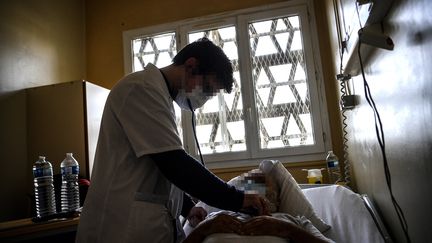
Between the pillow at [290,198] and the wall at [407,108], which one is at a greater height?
the wall at [407,108]

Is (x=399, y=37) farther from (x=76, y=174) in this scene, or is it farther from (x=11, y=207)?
(x=11, y=207)

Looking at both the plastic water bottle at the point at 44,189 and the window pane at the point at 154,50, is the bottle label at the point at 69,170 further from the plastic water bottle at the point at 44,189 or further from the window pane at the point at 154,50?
the window pane at the point at 154,50

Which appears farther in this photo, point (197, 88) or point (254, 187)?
point (254, 187)

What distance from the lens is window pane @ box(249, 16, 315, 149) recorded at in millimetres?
2609

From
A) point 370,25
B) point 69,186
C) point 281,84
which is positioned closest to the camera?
point 370,25

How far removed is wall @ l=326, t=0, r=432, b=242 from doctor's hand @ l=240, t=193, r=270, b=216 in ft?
1.37

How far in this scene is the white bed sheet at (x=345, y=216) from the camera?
4.31ft

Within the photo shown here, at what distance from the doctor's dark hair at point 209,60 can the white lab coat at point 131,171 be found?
0.16 metres

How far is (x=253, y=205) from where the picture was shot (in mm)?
1060

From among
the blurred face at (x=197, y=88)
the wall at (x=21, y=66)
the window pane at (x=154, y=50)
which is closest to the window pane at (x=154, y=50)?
the window pane at (x=154, y=50)

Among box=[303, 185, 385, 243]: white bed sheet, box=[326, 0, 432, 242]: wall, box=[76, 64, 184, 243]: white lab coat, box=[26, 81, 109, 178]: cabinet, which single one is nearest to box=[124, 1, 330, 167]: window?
box=[26, 81, 109, 178]: cabinet

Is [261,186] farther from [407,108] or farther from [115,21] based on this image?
[115,21]

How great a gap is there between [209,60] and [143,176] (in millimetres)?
439

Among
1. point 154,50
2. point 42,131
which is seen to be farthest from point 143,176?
point 154,50
